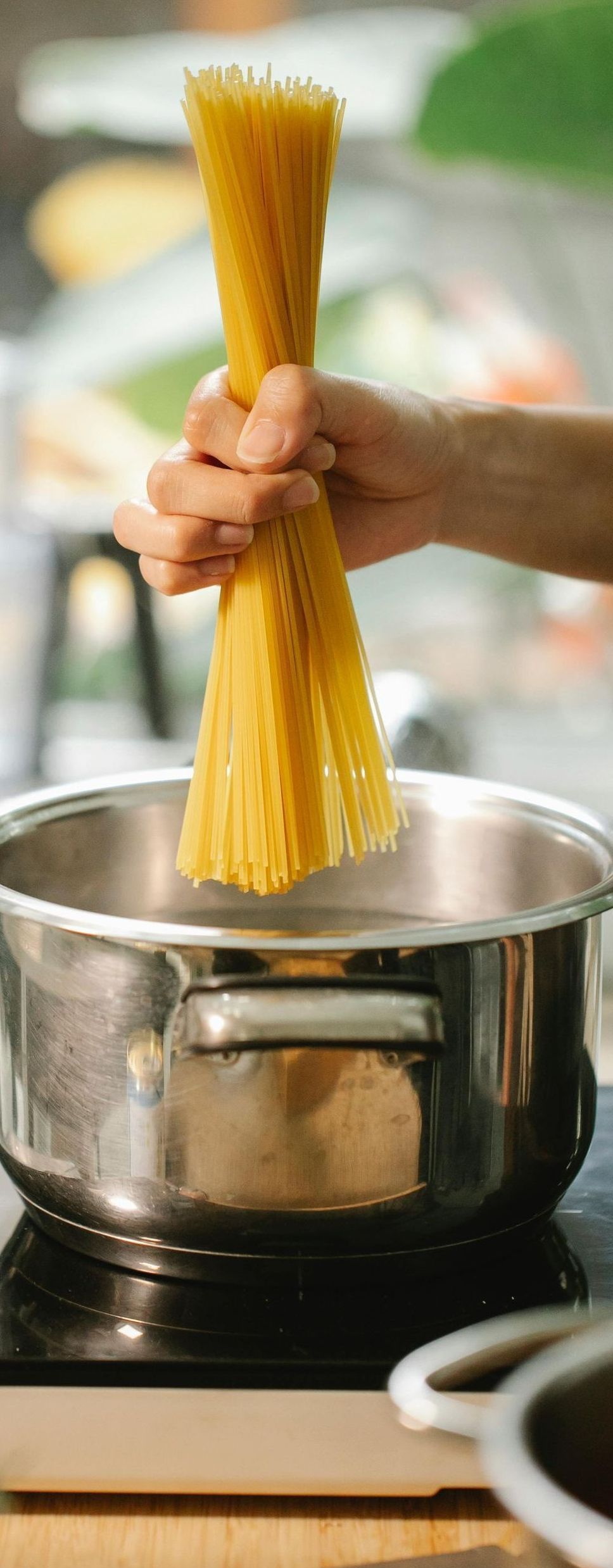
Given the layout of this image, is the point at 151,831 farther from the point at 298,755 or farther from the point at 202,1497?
the point at 202,1497

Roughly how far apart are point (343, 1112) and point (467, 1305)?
0.09 meters

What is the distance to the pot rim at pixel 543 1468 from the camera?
254mm

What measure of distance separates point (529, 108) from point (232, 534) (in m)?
0.95

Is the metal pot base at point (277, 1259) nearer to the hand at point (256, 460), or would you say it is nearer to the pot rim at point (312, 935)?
the pot rim at point (312, 935)

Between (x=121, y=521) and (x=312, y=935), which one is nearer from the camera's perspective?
(x=312, y=935)

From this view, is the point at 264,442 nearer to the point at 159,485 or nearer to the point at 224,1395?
the point at 159,485

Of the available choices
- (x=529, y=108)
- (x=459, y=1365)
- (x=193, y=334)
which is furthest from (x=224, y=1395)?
(x=193, y=334)

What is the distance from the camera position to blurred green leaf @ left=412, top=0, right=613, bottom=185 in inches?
51.1

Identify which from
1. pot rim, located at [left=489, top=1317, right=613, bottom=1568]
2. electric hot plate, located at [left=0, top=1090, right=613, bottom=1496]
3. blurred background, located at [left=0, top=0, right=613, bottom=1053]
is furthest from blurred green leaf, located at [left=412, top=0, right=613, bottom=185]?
pot rim, located at [left=489, top=1317, right=613, bottom=1568]

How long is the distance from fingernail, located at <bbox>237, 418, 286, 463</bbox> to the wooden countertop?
36 cm

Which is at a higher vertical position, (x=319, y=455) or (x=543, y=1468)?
(x=319, y=455)

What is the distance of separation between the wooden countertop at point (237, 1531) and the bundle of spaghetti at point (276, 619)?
0.23 meters

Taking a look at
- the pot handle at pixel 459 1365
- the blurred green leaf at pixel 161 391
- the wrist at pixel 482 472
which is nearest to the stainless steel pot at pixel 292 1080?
the pot handle at pixel 459 1365

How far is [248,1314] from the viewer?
20.0 inches
